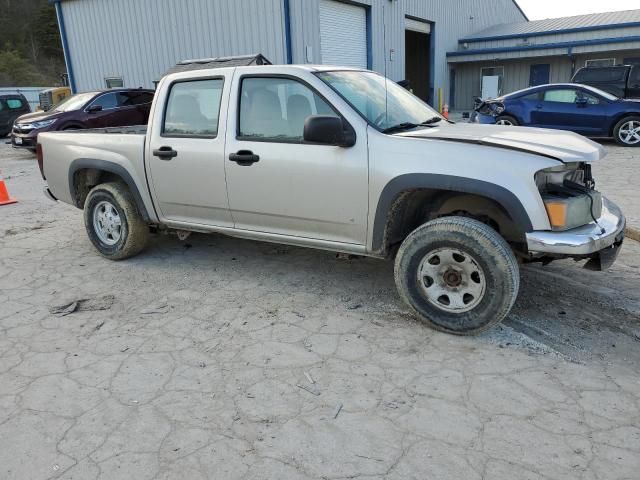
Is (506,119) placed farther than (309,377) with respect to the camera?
Yes

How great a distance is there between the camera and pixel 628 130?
12023mm

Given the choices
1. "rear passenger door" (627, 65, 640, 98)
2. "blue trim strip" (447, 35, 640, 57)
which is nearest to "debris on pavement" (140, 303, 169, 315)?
"rear passenger door" (627, 65, 640, 98)

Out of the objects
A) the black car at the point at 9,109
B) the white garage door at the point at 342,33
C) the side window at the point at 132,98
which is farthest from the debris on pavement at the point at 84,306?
the black car at the point at 9,109

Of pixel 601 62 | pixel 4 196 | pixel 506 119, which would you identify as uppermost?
pixel 601 62

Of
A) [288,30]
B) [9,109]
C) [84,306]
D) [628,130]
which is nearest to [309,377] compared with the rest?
[84,306]

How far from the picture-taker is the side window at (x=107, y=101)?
44.3 feet

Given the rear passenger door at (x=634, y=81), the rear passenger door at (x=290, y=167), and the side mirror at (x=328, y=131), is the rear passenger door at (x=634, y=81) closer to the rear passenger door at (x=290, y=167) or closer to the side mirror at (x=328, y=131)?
the rear passenger door at (x=290, y=167)

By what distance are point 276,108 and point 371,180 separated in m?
1.08

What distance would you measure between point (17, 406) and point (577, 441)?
9.80 ft

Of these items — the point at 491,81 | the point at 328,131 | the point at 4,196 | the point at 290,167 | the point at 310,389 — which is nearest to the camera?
the point at 310,389

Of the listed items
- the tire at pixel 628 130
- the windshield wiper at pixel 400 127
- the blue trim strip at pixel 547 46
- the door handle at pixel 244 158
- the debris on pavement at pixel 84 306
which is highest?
the blue trim strip at pixel 547 46

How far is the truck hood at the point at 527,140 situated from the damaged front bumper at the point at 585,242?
449 mm

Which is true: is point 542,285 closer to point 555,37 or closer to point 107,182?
point 107,182

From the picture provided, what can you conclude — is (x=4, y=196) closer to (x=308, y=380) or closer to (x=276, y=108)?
(x=276, y=108)
